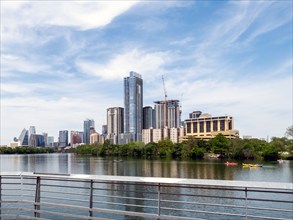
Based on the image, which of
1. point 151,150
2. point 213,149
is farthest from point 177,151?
point 151,150

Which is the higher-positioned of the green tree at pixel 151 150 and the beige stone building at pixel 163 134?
the beige stone building at pixel 163 134

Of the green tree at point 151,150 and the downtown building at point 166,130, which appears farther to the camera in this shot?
the downtown building at point 166,130

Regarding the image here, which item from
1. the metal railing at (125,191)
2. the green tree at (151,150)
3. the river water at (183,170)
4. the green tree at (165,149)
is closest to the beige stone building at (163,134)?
the green tree at (151,150)

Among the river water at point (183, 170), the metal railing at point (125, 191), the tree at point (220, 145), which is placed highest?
the metal railing at point (125, 191)

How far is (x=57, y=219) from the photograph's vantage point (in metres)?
16.7

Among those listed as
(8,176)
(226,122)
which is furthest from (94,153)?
(8,176)

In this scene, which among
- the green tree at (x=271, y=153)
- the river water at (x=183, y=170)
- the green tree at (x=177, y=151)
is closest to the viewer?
the river water at (x=183, y=170)

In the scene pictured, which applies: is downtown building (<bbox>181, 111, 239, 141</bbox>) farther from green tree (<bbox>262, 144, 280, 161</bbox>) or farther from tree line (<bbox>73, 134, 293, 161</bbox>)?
green tree (<bbox>262, 144, 280, 161</bbox>)

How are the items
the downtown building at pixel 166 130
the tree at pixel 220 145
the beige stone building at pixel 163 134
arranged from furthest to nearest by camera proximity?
the downtown building at pixel 166 130
the beige stone building at pixel 163 134
the tree at pixel 220 145

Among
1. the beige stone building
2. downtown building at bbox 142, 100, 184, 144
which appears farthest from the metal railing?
the beige stone building

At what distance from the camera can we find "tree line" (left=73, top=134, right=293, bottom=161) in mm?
77562

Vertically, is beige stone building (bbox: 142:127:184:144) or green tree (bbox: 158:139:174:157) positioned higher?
beige stone building (bbox: 142:127:184:144)

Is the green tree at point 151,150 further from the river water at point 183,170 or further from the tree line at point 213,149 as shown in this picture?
the river water at point 183,170

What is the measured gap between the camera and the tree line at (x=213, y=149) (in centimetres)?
7756
